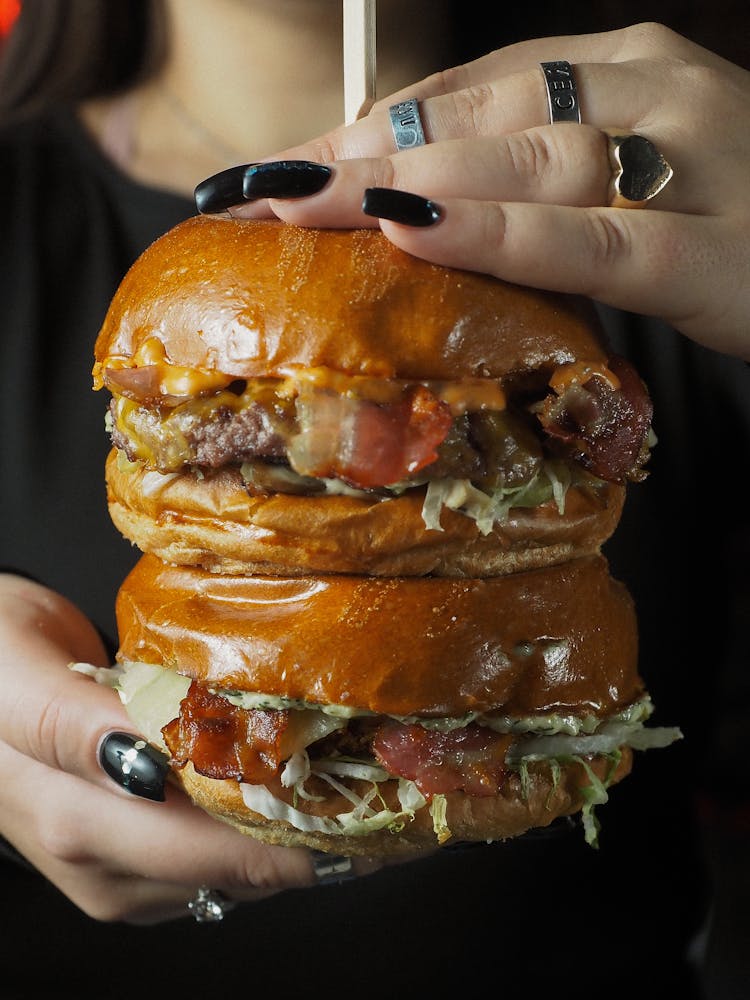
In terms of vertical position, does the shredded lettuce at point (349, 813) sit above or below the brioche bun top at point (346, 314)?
below

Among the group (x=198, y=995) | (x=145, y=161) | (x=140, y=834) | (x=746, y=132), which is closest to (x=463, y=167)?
(x=746, y=132)

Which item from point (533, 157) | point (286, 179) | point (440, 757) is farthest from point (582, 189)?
point (440, 757)

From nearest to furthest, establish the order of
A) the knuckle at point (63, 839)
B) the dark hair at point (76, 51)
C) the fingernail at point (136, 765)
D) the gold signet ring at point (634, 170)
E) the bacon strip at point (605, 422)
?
the bacon strip at point (605, 422) < the gold signet ring at point (634, 170) < the fingernail at point (136, 765) < the knuckle at point (63, 839) < the dark hair at point (76, 51)

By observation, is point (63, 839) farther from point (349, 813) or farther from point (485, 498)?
point (485, 498)

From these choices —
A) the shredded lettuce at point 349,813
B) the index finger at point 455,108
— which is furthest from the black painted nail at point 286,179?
the shredded lettuce at point 349,813

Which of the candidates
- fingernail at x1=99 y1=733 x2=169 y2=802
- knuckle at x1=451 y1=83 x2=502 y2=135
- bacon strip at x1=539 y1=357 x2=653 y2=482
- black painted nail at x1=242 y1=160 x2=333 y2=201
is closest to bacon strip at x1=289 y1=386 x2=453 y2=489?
bacon strip at x1=539 y1=357 x2=653 y2=482

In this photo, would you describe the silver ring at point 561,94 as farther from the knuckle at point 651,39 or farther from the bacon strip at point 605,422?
the bacon strip at point 605,422
